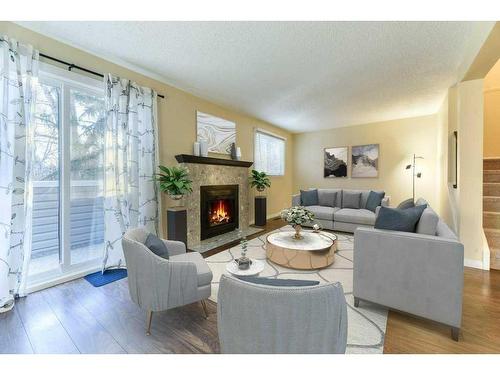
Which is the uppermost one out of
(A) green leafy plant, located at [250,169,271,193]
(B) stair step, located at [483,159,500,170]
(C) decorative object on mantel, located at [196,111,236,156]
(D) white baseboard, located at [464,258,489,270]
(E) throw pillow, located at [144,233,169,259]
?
(C) decorative object on mantel, located at [196,111,236,156]

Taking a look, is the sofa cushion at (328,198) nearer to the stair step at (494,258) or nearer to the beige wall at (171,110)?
the beige wall at (171,110)

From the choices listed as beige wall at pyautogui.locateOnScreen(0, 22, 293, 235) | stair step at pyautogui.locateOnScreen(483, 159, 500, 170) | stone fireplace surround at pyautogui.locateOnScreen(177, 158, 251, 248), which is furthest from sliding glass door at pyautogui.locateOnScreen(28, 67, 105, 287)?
stair step at pyautogui.locateOnScreen(483, 159, 500, 170)

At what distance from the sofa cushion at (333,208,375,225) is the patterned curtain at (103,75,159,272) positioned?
3575 mm

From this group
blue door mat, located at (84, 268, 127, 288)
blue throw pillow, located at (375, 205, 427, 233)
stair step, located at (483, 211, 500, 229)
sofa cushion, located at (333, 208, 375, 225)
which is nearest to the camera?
blue throw pillow, located at (375, 205, 427, 233)

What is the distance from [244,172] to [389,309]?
3800mm

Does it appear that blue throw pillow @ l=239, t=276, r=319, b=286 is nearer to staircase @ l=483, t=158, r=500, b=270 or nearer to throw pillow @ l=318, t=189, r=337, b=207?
staircase @ l=483, t=158, r=500, b=270

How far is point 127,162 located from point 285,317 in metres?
2.84

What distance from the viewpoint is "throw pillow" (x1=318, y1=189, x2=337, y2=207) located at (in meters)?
5.36

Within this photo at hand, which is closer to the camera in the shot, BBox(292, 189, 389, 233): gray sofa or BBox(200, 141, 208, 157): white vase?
BBox(200, 141, 208, 157): white vase

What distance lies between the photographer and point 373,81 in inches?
135

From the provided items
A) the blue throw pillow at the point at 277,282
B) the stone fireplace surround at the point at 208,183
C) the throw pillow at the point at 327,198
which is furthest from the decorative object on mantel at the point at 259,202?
the blue throw pillow at the point at 277,282

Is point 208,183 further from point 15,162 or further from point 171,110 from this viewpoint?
point 15,162

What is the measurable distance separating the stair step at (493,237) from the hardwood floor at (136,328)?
99cm

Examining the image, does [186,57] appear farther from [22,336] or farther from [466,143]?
[466,143]
